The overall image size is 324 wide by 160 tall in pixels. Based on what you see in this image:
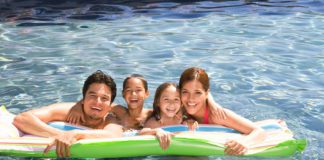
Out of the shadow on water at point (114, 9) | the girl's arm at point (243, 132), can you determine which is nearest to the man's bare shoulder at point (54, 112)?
the girl's arm at point (243, 132)

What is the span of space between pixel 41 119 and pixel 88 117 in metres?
0.37

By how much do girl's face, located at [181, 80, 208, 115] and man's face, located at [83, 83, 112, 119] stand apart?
59 centimetres

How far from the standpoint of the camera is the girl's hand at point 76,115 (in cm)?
451

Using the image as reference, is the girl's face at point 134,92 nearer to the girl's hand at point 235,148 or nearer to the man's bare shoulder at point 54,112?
the man's bare shoulder at point 54,112

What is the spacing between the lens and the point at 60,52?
7.64 metres

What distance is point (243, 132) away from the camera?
4.40 m

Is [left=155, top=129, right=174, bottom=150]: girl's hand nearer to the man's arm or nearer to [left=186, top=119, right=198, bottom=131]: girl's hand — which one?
[left=186, top=119, right=198, bottom=131]: girl's hand

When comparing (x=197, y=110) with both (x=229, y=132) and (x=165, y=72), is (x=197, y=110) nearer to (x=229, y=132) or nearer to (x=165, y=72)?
(x=229, y=132)

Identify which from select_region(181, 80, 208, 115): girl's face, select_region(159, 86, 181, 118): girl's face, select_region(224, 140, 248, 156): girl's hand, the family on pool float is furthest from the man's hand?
select_region(224, 140, 248, 156): girl's hand

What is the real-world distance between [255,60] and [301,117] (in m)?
2.02

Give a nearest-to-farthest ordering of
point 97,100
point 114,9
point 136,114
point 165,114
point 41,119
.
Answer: point 97,100
point 41,119
point 165,114
point 136,114
point 114,9

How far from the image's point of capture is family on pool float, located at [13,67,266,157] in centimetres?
409

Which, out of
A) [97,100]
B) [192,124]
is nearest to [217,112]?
[192,124]

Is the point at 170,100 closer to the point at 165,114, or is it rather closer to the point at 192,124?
the point at 165,114
